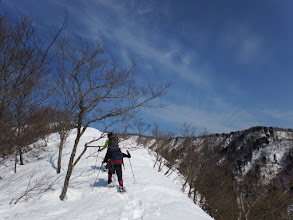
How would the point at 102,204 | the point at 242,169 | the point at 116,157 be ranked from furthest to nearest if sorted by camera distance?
the point at 242,169 → the point at 116,157 → the point at 102,204

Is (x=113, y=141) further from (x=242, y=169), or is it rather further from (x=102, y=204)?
(x=242, y=169)

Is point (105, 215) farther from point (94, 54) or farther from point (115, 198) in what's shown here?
point (94, 54)

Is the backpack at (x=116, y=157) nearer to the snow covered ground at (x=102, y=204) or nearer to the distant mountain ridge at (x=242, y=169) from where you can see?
the snow covered ground at (x=102, y=204)

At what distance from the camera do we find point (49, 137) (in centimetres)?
2528

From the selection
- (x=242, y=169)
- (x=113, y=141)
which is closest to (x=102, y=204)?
(x=113, y=141)

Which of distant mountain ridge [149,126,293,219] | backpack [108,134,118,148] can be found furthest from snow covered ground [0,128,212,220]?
distant mountain ridge [149,126,293,219]

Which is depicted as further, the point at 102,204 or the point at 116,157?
the point at 116,157

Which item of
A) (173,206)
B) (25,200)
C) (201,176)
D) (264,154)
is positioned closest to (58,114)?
(25,200)

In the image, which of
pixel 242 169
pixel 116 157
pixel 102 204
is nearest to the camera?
pixel 102 204

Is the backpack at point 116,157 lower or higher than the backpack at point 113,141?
lower

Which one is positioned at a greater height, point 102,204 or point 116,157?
point 116,157

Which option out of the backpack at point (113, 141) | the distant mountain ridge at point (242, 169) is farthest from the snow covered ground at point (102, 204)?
the distant mountain ridge at point (242, 169)

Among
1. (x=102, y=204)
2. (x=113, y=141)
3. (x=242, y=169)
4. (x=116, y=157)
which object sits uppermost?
(x=113, y=141)

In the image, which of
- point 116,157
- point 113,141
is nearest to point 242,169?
point 116,157
